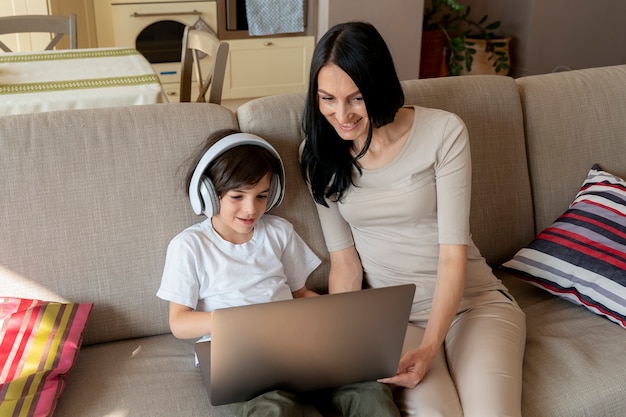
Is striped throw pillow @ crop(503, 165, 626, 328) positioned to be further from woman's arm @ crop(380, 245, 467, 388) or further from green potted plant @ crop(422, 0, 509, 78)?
green potted plant @ crop(422, 0, 509, 78)

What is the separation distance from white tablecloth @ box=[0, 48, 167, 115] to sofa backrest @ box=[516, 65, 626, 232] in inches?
44.6

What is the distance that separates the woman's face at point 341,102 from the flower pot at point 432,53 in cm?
Answer: 326

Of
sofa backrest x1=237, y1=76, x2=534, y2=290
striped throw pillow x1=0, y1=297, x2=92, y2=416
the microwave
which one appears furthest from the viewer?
the microwave

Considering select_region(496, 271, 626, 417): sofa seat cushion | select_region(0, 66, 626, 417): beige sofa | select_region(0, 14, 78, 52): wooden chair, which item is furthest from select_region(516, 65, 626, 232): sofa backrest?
select_region(0, 14, 78, 52): wooden chair

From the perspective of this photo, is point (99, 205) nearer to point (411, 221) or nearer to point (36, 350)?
point (36, 350)

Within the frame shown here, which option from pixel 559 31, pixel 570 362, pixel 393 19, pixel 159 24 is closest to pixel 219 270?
→ pixel 570 362

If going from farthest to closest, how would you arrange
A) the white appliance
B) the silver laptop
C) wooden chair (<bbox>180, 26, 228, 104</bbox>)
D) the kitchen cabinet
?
the kitchen cabinet → the white appliance → wooden chair (<bbox>180, 26, 228, 104</bbox>) → the silver laptop

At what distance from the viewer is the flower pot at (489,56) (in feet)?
15.7

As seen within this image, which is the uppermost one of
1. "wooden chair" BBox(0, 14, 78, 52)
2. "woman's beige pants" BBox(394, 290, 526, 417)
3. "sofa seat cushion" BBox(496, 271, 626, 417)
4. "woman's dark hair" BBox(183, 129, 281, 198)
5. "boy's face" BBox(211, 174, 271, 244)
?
"wooden chair" BBox(0, 14, 78, 52)

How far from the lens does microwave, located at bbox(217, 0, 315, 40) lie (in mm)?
4395

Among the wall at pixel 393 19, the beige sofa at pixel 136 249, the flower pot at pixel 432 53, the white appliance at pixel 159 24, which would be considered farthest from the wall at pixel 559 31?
the beige sofa at pixel 136 249

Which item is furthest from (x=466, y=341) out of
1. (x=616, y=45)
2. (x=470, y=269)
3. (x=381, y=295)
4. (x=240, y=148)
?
(x=616, y=45)

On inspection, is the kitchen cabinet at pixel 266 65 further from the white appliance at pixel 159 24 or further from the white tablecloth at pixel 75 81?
the white tablecloth at pixel 75 81

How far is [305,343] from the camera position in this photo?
1.26 m
